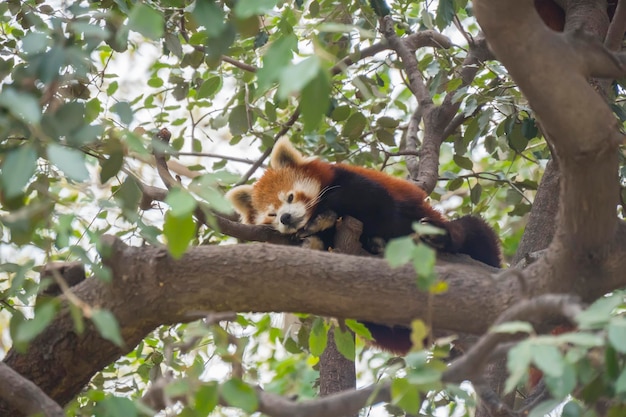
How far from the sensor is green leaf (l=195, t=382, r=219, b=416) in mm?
1747

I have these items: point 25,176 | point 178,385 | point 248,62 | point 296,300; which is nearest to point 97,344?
point 296,300

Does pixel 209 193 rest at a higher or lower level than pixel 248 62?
lower

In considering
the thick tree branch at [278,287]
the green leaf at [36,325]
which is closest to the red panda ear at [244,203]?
the thick tree branch at [278,287]

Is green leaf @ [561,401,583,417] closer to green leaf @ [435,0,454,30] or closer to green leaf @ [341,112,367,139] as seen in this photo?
green leaf @ [435,0,454,30]

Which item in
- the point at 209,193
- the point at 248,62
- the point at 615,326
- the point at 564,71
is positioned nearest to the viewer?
the point at 615,326

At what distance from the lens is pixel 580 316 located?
63.4 inches

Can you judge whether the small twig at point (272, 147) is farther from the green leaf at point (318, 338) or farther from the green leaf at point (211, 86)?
the green leaf at point (318, 338)

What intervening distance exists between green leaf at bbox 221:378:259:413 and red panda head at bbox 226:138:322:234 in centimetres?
203

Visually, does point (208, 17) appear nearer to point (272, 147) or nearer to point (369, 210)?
point (369, 210)

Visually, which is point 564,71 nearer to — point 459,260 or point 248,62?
point 459,260

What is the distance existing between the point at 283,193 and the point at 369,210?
0.52m

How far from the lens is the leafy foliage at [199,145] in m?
1.61

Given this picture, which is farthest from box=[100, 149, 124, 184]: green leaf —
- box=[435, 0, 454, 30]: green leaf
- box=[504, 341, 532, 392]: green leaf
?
box=[435, 0, 454, 30]: green leaf

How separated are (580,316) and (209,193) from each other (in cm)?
79
